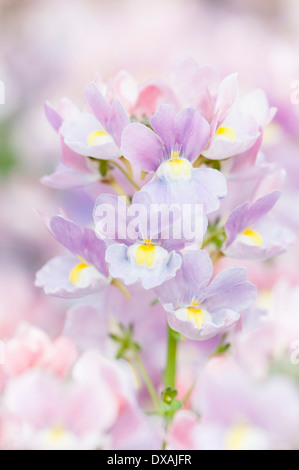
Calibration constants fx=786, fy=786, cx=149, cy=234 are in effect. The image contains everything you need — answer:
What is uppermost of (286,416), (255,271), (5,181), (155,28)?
(155,28)

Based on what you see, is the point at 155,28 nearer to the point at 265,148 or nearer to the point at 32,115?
the point at 32,115

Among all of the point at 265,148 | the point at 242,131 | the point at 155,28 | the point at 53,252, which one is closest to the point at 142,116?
the point at 242,131

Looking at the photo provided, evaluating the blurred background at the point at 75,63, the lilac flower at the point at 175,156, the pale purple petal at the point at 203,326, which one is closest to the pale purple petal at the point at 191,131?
the lilac flower at the point at 175,156

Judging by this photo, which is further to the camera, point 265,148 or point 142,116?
point 265,148

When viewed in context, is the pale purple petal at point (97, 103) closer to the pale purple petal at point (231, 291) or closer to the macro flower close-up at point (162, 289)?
the macro flower close-up at point (162, 289)

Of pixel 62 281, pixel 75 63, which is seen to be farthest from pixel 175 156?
A: pixel 75 63

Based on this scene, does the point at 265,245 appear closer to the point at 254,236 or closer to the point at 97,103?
the point at 254,236
